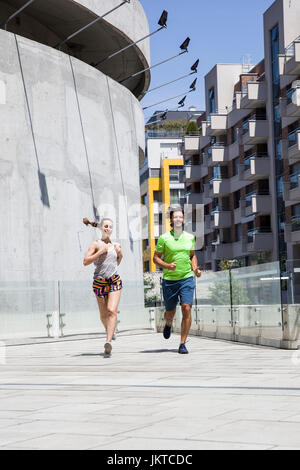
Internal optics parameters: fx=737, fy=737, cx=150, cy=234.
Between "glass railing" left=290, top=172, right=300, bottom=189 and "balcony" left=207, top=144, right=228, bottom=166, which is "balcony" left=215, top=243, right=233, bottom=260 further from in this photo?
"glass railing" left=290, top=172, right=300, bottom=189

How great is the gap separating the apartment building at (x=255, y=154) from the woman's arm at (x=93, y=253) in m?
35.7

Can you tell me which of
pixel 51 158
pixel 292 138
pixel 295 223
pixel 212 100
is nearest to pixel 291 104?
pixel 292 138

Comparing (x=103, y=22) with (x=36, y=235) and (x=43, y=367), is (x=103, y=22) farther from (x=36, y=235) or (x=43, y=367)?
(x=43, y=367)

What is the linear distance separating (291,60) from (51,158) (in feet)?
96.7

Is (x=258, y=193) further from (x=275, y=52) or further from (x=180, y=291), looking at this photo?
(x=180, y=291)

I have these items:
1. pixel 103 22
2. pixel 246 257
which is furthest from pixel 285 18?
pixel 103 22

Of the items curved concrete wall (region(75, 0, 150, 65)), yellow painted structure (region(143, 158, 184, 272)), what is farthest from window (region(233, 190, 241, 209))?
curved concrete wall (region(75, 0, 150, 65))

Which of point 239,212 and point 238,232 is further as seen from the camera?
point 238,232

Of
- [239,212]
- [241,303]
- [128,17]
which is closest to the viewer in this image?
[241,303]

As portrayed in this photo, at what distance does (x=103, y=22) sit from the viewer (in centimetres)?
2114

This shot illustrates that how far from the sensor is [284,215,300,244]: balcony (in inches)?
1780

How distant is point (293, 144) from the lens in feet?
152

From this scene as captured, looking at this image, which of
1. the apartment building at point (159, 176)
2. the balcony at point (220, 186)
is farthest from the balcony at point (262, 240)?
the apartment building at point (159, 176)

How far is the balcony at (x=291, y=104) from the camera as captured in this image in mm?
43653
